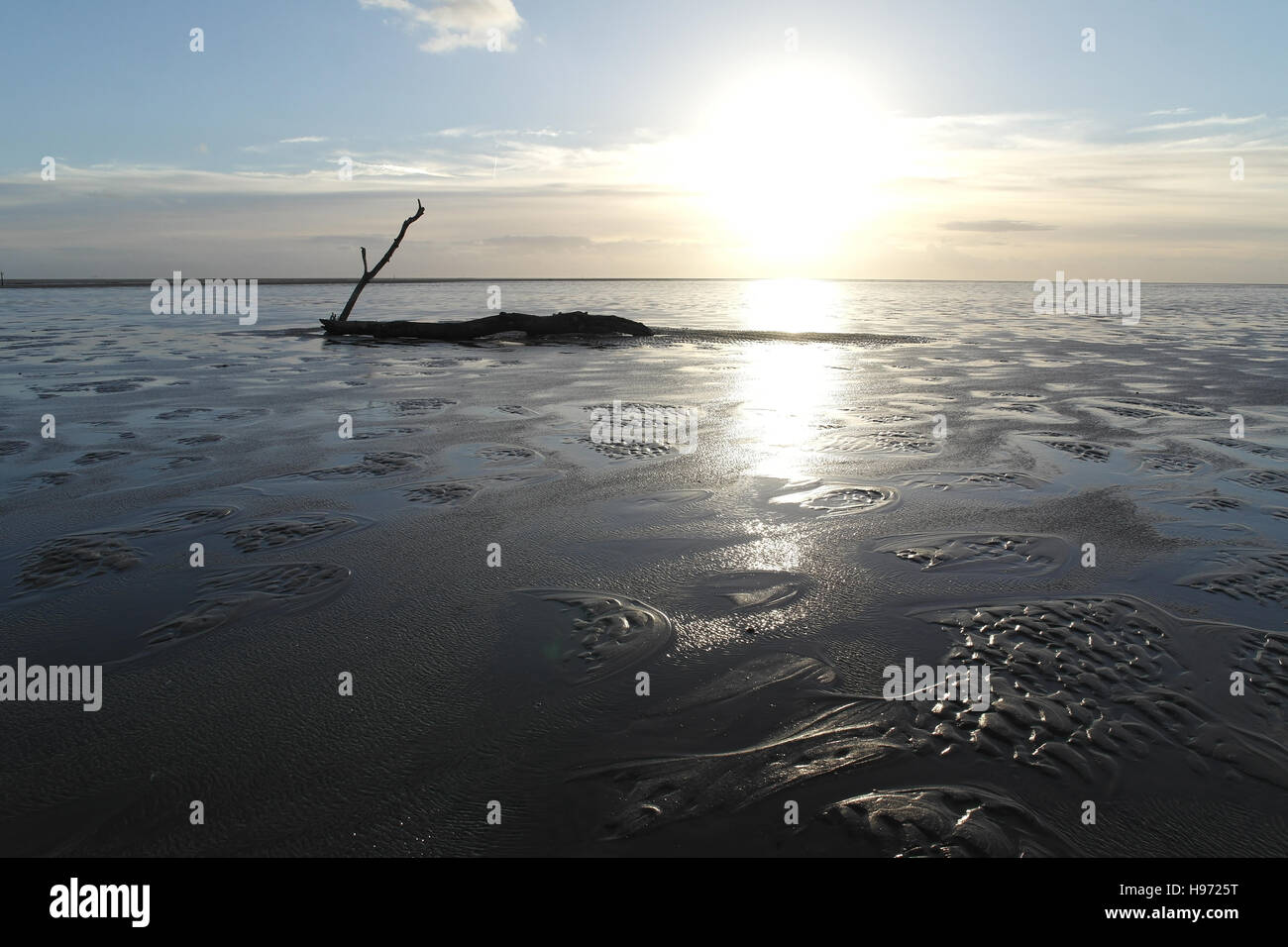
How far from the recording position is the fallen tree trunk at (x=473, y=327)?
79.1ft

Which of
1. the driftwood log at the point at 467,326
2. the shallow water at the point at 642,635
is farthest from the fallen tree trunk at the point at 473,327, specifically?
the shallow water at the point at 642,635

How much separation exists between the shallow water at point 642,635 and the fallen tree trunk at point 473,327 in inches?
557

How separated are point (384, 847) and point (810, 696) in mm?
2091

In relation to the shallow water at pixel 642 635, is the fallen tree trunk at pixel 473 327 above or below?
above

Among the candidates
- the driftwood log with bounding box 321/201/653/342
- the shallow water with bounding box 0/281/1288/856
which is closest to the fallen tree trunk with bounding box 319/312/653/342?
the driftwood log with bounding box 321/201/653/342

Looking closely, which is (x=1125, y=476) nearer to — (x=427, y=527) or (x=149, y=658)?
(x=427, y=527)

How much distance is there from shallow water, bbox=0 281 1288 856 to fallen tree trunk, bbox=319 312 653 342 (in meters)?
14.1

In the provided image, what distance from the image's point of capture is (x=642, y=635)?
4531mm

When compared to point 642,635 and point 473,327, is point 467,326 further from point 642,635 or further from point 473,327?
point 642,635

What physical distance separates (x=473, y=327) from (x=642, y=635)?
69.2ft

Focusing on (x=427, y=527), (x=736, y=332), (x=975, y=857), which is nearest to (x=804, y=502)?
(x=427, y=527)

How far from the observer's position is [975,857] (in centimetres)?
282

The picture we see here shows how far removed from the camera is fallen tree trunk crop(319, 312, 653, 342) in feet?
79.1

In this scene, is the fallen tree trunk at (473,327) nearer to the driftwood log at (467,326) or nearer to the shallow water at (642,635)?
the driftwood log at (467,326)
